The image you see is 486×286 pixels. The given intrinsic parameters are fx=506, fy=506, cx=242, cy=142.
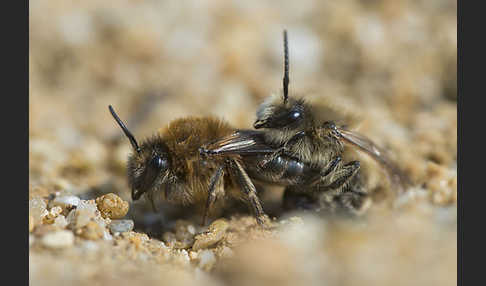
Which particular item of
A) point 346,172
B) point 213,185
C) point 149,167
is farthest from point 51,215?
point 346,172

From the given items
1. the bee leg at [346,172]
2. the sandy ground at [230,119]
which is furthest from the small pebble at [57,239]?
the bee leg at [346,172]

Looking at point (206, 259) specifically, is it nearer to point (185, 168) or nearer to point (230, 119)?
point (185, 168)

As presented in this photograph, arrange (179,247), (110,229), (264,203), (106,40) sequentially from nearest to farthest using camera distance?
(110,229) < (179,247) < (264,203) < (106,40)

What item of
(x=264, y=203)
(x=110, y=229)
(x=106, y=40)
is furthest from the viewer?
(x=106, y=40)

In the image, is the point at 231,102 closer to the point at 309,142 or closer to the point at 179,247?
the point at 309,142

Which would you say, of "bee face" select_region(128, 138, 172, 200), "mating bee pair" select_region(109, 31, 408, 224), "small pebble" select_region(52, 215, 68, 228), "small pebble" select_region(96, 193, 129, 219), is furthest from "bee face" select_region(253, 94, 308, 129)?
"small pebble" select_region(52, 215, 68, 228)

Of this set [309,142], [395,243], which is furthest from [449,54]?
[395,243]

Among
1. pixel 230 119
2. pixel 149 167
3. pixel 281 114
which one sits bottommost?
pixel 149 167
